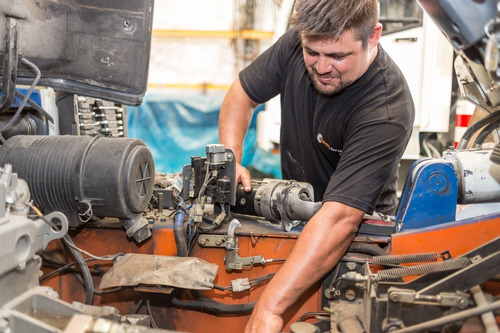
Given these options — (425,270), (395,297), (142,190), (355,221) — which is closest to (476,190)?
(355,221)

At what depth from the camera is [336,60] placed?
1754 mm

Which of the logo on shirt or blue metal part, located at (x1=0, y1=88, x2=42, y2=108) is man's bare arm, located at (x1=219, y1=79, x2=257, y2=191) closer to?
the logo on shirt

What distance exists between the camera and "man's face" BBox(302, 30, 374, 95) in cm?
171

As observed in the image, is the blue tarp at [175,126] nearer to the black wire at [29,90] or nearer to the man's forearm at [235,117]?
the man's forearm at [235,117]

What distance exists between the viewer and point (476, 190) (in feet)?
5.61

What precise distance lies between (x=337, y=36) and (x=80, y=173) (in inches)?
37.1

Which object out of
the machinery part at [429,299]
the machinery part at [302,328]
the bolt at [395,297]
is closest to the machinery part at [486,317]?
the machinery part at [429,299]

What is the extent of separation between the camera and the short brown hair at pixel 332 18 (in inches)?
65.3

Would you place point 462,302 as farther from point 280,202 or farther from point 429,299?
point 280,202

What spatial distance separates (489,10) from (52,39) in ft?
4.83

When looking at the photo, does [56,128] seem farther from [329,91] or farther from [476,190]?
[476,190]

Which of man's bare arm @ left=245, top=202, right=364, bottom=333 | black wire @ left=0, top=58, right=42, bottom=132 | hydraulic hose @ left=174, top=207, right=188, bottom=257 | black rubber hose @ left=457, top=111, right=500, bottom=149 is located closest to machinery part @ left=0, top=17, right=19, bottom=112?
black wire @ left=0, top=58, right=42, bottom=132

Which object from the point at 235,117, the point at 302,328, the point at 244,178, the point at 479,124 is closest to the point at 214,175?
the point at 244,178

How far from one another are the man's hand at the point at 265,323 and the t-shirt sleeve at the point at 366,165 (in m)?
0.43
